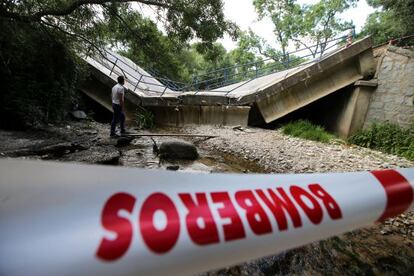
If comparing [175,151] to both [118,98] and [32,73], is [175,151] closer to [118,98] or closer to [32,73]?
[118,98]

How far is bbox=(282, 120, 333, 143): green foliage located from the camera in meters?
7.82

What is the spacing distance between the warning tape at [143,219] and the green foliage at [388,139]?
7496mm

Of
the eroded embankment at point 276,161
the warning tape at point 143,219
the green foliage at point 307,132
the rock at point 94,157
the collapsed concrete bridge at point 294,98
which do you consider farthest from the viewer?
the collapsed concrete bridge at point 294,98

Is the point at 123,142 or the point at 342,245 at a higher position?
the point at 123,142

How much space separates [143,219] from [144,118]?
9.44 meters

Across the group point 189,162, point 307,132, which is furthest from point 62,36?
point 307,132

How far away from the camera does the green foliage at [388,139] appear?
7500 mm

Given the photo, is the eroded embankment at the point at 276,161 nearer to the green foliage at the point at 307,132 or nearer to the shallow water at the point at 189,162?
the shallow water at the point at 189,162

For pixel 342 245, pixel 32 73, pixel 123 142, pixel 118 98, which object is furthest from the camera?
pixel 32 73

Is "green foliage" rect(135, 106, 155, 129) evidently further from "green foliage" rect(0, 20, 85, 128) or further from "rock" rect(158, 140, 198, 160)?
"rock" rect(158, 140, 198, 160)

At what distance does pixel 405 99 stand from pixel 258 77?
601cm

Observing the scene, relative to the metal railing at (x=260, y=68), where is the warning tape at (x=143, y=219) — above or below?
below

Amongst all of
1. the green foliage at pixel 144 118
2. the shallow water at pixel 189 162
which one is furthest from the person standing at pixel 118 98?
the green foliage at pixel 144 118

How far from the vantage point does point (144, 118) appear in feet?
32.7
